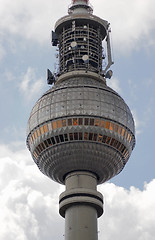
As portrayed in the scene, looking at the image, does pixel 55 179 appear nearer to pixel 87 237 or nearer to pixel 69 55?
pixel 87 237

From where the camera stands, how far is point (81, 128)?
73000mm

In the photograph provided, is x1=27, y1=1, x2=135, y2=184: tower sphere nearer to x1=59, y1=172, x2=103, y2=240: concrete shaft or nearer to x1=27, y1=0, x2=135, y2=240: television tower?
x1=27, y1=0, x2=135, y2=240: television tower

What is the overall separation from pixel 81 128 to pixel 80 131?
1.63 ft

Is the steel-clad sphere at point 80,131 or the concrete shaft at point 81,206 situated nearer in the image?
the concrete shaft at point 81,206

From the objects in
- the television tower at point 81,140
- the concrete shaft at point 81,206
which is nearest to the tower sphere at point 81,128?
the television tower at point 81,140

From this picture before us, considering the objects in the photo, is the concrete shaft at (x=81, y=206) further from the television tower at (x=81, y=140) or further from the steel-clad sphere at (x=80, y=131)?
the steel-clad sphere at (x=80, y=131)

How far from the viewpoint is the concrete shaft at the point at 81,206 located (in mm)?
69938

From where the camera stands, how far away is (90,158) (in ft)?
241

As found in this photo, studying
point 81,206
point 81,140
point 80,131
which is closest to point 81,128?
point 80,131

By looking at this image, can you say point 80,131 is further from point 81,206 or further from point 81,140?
point 81,206

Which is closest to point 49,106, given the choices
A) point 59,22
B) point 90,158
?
point 90,158

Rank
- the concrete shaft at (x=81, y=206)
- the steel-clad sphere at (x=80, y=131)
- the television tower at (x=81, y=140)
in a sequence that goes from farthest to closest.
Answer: the steel-clad sphere at (x=80, y=131), the television tower at (x=81, y=140), the concrete shaft at (x=81, y=206)

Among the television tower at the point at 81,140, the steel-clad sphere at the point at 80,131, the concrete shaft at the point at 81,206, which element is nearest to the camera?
the concrete shaft at the point at 81,206

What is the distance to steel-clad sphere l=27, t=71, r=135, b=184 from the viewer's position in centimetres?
7331
